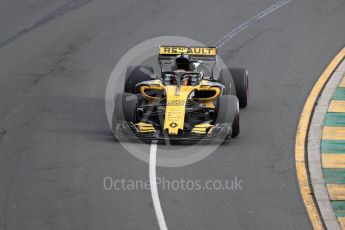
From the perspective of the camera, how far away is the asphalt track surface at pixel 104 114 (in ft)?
56.0

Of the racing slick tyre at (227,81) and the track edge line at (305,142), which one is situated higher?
the racing slick tyre at (227,81)

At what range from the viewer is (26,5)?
32.0 meters

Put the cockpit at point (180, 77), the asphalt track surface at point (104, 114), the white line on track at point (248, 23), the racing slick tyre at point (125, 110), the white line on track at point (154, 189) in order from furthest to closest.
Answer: the white line on track at point (248, 23), the cockpit at point (180, 77), the racing slick tyre at point (125, 110), the asphalt track surface at point (104, 114), the white line on track at point (154, 189)

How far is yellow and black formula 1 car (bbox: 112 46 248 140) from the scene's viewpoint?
66.4 ft

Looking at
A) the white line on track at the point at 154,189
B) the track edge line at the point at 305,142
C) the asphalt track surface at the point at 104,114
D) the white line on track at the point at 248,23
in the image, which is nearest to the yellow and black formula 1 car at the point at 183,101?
the white line on track at the point at 154,189

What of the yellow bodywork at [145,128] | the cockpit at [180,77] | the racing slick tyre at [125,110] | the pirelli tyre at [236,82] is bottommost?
the yellow bodywork at [145,128]

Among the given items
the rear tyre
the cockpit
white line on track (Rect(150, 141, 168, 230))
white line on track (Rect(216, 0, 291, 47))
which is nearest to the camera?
white line on track (Rect(150, 141, 168, 230))

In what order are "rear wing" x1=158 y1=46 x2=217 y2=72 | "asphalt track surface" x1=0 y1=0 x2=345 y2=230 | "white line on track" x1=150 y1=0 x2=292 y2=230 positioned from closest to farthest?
"white line on track" x1=150 y1=0 x2=292 y2=230, "asphalt track surface" x1=0 y1=0 x2=345 y2=230, "rear wing" x1=158 y1=46 x2=217 y2=72

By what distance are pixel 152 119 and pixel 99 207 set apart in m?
4.13

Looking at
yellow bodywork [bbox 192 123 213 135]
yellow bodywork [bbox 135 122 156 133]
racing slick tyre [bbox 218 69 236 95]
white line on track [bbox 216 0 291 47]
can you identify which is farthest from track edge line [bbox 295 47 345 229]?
white line on track [bbox 216 0 291 47]

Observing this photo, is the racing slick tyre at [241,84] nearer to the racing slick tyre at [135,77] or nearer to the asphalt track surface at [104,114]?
the asphalt track surface at [104,114]

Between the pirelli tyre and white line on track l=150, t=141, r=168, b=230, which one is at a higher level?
the pirelli tyre

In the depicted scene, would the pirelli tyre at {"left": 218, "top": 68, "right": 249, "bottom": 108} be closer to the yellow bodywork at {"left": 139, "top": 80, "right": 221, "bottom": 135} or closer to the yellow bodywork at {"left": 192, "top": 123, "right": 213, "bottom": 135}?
the yellow bodywork at {"left": 139, "top": 80, "right": 221, "bottom": 135}

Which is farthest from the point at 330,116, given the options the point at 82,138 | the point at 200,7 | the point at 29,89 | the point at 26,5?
the point at 26,5
